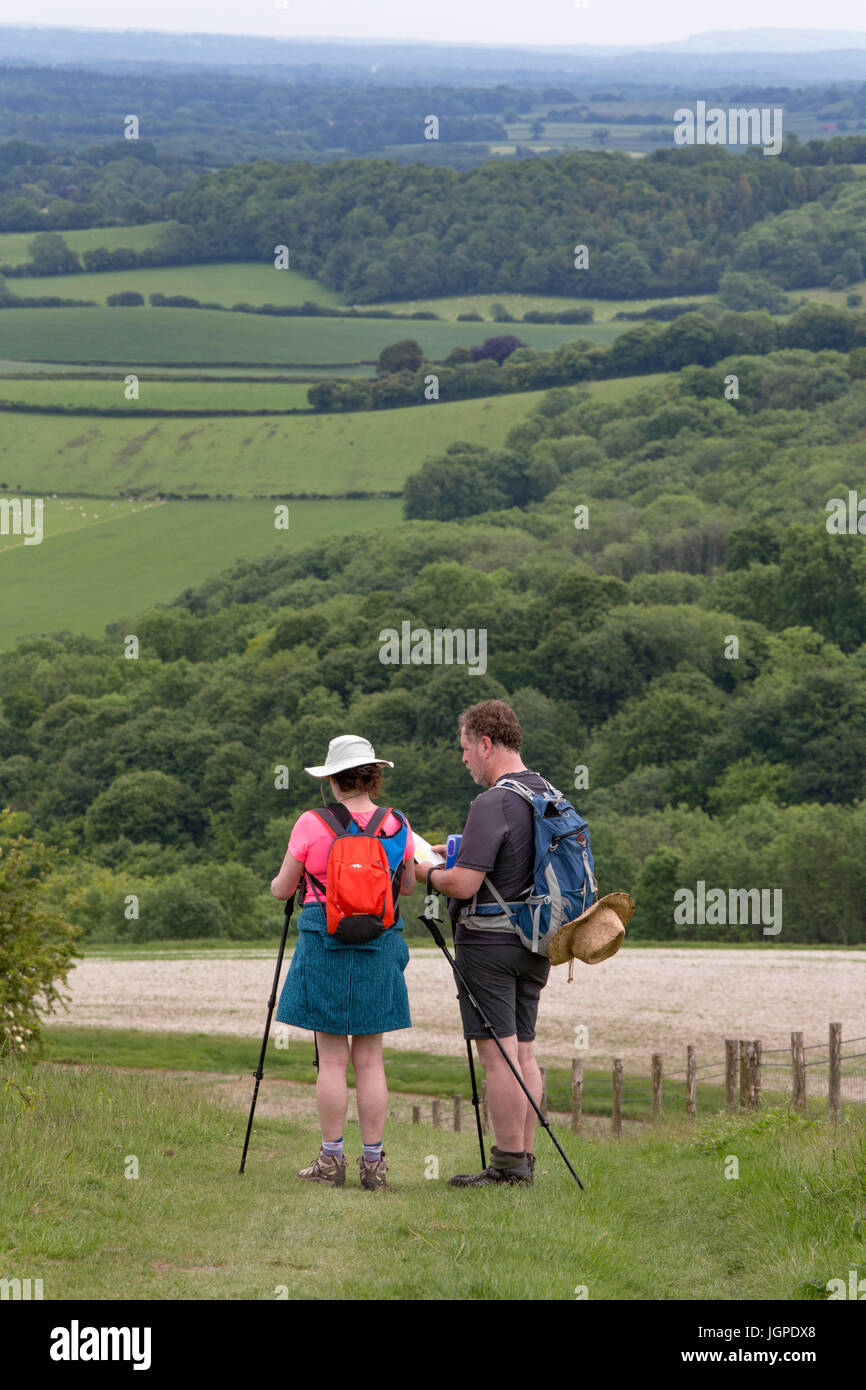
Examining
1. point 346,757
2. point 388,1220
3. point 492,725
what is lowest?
point 388,1220

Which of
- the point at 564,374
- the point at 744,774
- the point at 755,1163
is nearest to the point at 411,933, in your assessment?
the point at 744,774

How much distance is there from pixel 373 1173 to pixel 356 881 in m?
1.61

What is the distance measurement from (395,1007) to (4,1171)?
85.6 inches

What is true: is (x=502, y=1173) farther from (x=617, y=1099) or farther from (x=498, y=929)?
(x=617, y=1099)

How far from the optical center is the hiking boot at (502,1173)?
8742 millimetres

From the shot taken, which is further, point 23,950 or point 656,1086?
point 656,1086

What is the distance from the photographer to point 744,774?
258 ft

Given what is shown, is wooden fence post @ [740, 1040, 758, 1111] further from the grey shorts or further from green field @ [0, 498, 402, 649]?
green field @ [0, 498, 402, 649]

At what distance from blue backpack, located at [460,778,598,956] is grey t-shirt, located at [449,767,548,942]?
0.13 feet

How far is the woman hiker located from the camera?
8617 mm


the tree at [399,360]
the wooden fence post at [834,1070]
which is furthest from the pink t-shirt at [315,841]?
the tree at [399,360]

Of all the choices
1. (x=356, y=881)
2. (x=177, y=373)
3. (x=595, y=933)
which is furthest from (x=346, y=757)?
(x=177, y=373)

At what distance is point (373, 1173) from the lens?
8.75m

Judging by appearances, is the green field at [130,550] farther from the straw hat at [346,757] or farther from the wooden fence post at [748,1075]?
the straw hat at [346,757]
